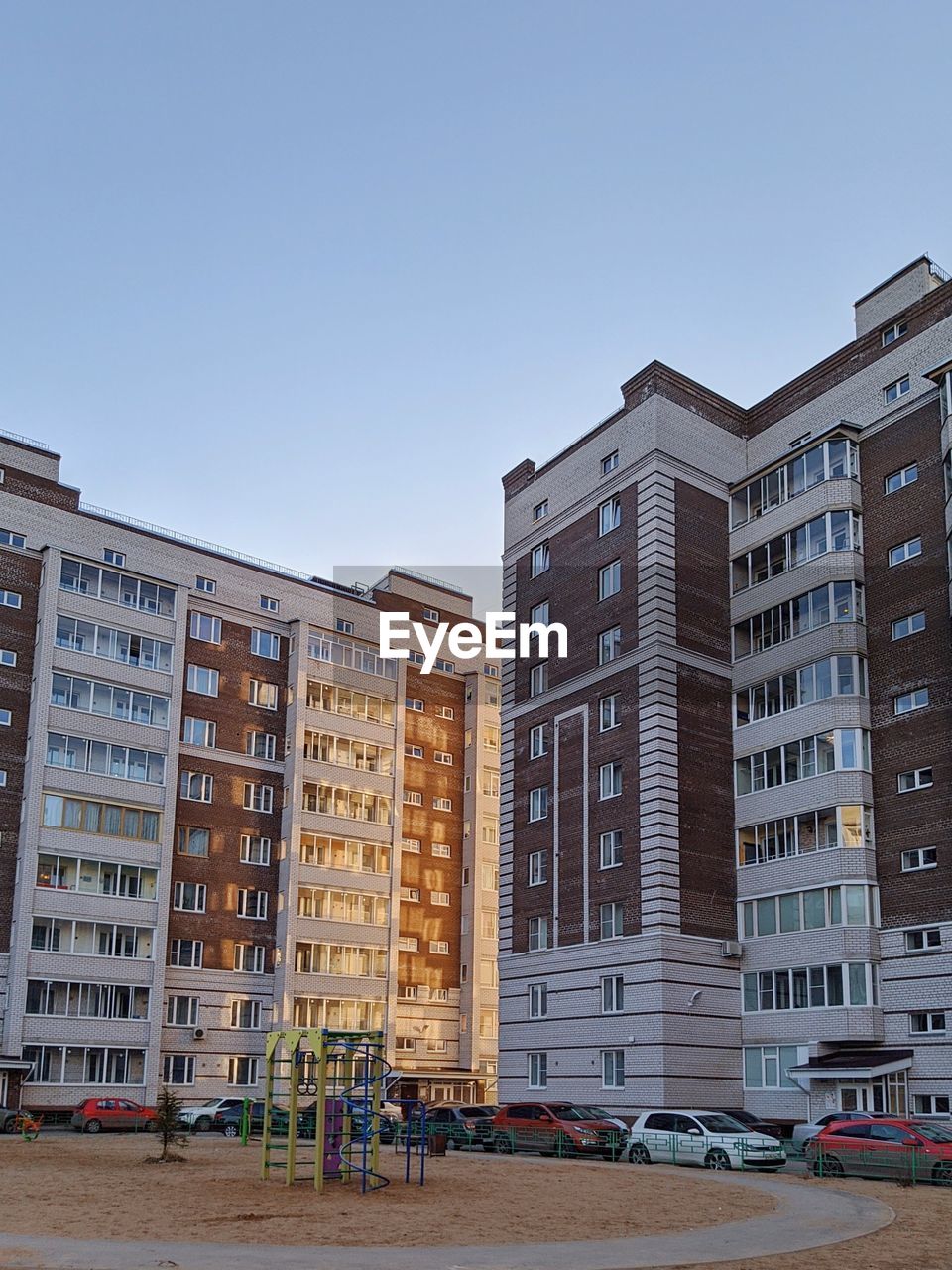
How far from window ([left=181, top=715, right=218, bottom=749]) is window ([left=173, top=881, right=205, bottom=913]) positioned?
275 inches

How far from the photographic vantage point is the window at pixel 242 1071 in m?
66.1

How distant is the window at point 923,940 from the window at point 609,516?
19.7 meters

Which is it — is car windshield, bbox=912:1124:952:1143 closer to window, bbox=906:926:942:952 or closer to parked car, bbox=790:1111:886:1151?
parked car, bbox=790:1111:886:1151

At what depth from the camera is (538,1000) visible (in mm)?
53594

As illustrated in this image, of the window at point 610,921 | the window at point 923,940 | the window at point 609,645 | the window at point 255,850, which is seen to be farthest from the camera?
the window at point 255,850

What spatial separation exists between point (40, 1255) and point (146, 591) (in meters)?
52.1

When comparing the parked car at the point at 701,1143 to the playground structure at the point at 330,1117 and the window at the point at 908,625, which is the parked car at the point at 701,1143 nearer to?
the playground structure at the point at 330,1117

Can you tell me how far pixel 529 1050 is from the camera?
5341 centimetres

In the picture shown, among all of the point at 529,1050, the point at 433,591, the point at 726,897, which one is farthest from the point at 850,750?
the point at 433,591

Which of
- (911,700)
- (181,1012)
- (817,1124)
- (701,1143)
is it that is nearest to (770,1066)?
(817,1124)

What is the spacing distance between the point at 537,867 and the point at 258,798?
2064 centimetres

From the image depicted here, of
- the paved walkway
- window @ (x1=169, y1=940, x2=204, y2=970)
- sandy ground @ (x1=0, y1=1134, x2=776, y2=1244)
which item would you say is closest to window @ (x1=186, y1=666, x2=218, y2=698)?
window @ (x1=169, y1=940, x2=204, y2=970)

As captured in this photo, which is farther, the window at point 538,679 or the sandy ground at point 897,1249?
the window at point 538,679

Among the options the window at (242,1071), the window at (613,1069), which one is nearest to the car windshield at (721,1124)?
the window at (613,1069)
